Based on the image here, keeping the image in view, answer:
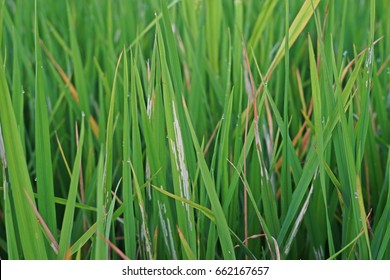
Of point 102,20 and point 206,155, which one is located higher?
point 102,20

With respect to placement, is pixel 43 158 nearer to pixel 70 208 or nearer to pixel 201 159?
pixel 70 208

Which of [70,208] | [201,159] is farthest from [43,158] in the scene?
[201,159]

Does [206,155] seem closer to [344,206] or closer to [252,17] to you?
[344,206]

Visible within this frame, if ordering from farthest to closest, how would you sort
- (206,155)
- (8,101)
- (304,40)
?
(304,40), (206,155), (8,101)

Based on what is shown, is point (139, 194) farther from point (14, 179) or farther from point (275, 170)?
point (275, 170)

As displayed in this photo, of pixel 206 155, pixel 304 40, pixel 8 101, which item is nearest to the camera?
pixel 8 101

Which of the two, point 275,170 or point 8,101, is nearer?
point 8,101

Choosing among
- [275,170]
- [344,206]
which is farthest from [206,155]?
[344,206]
